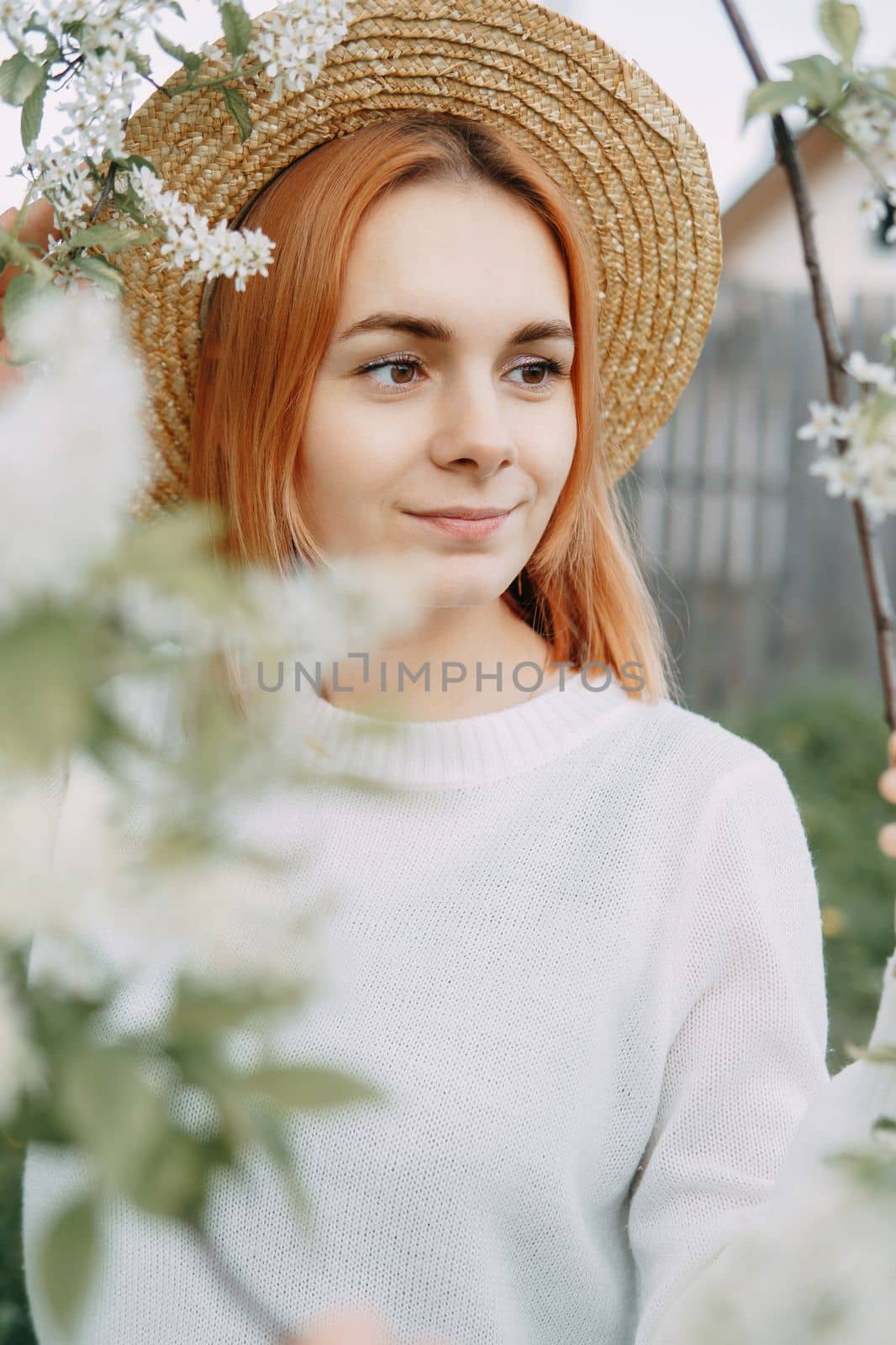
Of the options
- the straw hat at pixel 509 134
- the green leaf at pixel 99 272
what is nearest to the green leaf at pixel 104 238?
the green leaf at pixel 99 272

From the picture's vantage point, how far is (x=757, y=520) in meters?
5.46

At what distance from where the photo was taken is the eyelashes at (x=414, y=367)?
47.4 inches

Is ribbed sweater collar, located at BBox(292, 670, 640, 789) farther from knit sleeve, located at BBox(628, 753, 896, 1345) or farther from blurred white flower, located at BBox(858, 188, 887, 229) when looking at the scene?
blurred white flower, located at BBox(858, 188, 887, 229)

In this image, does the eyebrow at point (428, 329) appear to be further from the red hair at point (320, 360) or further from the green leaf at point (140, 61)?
the green leaf at point (140, 61)

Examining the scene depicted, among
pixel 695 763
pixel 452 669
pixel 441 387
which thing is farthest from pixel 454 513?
pixel 695 763

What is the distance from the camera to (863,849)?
3992 millimetres

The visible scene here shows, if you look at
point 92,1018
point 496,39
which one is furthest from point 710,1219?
point 496,39

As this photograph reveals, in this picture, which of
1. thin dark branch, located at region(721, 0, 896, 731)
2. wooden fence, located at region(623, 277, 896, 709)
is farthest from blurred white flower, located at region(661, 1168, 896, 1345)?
wooden fence, located at region(623, 277, 896, 709)

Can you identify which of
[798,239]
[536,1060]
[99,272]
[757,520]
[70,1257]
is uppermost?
[798,239]

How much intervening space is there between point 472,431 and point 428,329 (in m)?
0.11

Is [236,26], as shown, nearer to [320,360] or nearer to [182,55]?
[182,55]

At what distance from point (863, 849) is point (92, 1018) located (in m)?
3.88

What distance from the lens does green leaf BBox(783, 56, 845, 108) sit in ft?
3.01

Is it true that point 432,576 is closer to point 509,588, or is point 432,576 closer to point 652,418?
point 509,588
